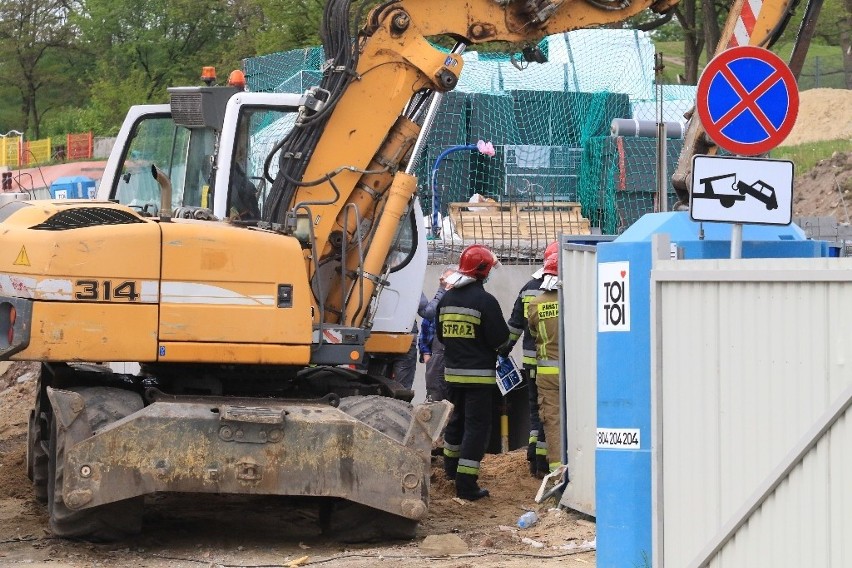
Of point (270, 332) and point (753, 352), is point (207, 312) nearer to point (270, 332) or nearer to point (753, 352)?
point (270, 332)

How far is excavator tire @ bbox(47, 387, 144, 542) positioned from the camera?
8961 millimetres

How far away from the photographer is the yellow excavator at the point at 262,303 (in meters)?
8.91

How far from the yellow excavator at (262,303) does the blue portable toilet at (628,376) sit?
1.78 meters

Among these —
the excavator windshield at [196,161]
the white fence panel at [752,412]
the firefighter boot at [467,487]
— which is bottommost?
the firefighter boot at [467,487]

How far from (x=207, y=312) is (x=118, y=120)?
48.5 metres

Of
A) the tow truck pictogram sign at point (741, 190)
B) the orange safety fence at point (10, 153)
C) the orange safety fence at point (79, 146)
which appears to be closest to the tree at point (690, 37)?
the orange safety fence at point (79, 146)

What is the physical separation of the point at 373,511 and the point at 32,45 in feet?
199

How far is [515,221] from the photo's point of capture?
1783 centimetres

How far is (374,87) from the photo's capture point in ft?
33.4

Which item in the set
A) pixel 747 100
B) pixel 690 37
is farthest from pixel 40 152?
pixel 747 100

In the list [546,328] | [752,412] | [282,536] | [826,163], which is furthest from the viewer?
[826,163]

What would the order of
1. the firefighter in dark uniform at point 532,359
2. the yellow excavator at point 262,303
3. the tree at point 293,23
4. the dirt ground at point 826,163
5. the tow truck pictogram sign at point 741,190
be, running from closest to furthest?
the tow truck pictogram sign at point 741,190 → the yellow excavator at point 262,303 → the firefighter in dark uniform at point 532,359 → the dirt ground at point 826,163 → the tree at point 293,23

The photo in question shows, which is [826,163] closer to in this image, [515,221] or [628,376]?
[515,221]

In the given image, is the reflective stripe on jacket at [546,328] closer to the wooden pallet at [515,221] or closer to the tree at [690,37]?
the wooden pallet at [515,221]
